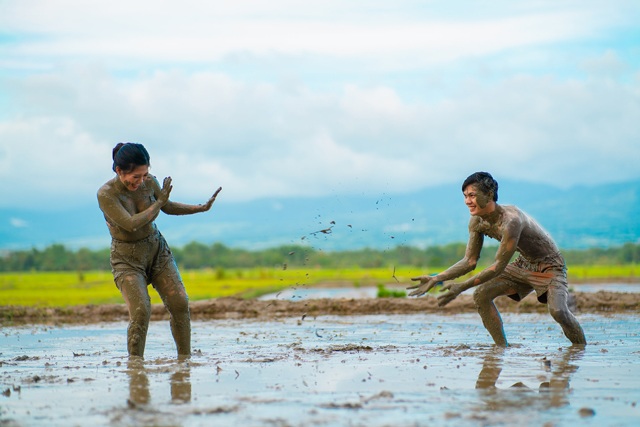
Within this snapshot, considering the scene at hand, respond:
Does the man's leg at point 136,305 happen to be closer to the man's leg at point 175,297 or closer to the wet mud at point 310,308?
the man's leg at point 175,297

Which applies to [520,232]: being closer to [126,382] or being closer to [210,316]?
[126,382]

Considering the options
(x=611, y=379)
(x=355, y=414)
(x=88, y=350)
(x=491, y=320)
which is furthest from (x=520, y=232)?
(x=88, y=350)

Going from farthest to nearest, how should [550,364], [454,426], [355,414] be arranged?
[550,364], [355,414], [454,426]

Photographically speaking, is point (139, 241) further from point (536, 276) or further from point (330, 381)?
point (536, 276)

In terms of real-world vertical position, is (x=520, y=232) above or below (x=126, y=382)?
above

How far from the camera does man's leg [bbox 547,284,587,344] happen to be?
10.0 m

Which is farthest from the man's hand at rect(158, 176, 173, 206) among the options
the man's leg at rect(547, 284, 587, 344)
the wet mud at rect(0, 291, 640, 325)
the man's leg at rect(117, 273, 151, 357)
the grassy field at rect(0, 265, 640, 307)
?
the grassy field at rect(0, 265, 640, 307)

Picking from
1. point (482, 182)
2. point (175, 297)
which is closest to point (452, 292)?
point (482, 182)

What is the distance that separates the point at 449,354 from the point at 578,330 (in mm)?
1538

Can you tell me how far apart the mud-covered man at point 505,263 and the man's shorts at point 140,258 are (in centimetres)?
249

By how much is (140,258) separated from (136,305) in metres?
0.45

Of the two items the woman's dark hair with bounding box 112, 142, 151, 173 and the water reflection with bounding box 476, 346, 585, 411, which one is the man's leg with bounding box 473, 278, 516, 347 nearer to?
the water reflection with bounding box 476, 346, 585, 411

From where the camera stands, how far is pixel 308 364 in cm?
902

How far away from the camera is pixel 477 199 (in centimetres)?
953
